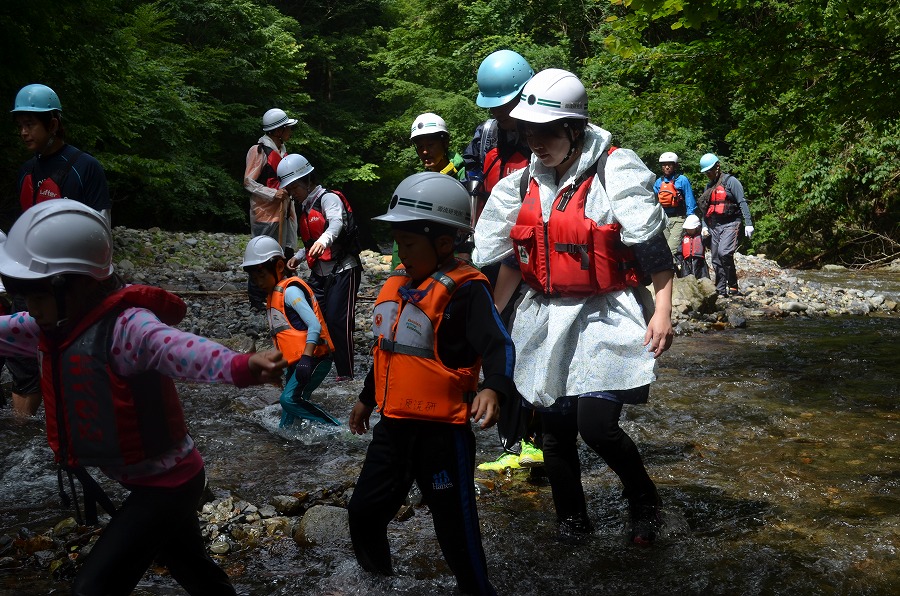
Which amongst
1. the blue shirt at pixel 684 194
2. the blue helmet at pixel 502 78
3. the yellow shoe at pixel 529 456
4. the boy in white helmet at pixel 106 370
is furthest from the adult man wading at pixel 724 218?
the boy in white helmet at pixel 106 370

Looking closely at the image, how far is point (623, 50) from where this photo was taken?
817 cm

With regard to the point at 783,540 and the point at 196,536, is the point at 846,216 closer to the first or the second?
the point at 783,540

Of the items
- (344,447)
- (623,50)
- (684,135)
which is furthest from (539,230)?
(684,135)

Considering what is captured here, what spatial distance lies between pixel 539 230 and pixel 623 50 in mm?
4649

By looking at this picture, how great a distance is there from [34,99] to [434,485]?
4.27 metres

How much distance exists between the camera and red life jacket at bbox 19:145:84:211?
6051mm

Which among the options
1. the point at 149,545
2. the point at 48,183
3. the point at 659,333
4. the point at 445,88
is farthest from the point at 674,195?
the point at 445,88

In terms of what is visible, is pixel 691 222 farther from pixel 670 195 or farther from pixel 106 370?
pixel 106 370

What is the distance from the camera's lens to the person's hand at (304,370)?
6242 mm

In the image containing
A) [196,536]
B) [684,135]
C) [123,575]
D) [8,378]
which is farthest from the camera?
[684,135]

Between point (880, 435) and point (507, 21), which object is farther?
point (507, 21)

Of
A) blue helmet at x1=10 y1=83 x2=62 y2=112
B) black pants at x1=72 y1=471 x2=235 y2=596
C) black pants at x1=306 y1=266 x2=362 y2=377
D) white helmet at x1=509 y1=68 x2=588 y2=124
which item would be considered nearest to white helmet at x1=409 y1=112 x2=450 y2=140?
black pants at x1=306 y1=266 x2=362 y2=377

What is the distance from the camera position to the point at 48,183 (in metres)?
6.07

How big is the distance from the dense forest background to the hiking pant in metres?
1.73
